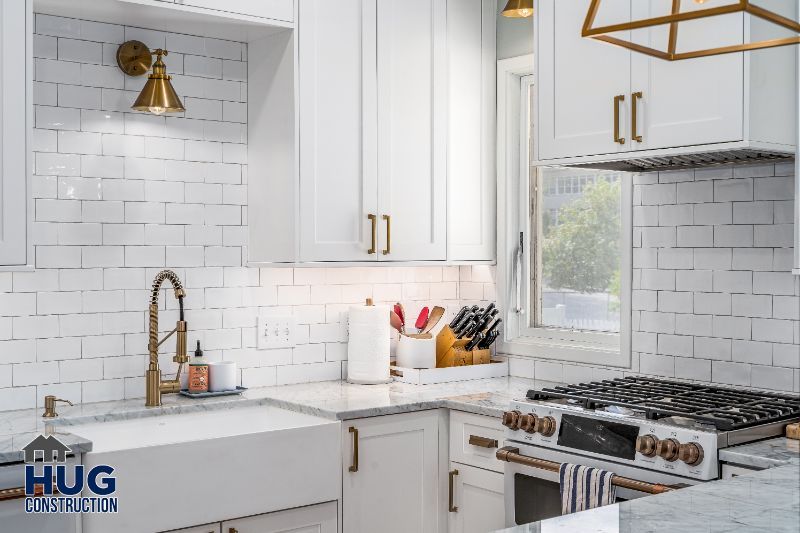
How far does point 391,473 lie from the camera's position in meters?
3.47

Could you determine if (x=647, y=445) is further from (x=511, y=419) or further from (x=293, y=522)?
(x=293, y=522)

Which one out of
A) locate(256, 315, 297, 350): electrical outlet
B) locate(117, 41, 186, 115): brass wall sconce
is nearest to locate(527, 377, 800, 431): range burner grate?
locate(256, 315, 297, 350): electrical outlet

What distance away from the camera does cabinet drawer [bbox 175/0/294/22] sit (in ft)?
10.9

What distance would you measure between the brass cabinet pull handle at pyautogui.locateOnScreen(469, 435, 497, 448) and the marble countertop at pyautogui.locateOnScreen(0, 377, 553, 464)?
10 centimetres

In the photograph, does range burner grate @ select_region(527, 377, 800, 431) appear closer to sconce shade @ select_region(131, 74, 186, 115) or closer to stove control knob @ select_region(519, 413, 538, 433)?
stove control knob @ select_region(519, 413, 538, 433)

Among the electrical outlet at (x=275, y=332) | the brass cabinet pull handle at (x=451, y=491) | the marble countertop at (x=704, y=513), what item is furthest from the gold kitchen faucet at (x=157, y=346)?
the marble countertop at (x=704, y=513)

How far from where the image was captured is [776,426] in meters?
2.86

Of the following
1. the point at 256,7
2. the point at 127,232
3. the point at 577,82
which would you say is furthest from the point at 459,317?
the point at 256,7

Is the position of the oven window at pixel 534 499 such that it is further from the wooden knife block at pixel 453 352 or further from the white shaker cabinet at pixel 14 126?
the white shaker cabinet at pixel 14 126

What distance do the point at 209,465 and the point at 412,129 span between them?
1686 mm

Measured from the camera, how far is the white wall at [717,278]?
324 centimetres

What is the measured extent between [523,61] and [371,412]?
5.81 ft

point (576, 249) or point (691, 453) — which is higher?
point (576, 249)

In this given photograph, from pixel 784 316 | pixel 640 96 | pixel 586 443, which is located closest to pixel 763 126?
pixel 640 96
